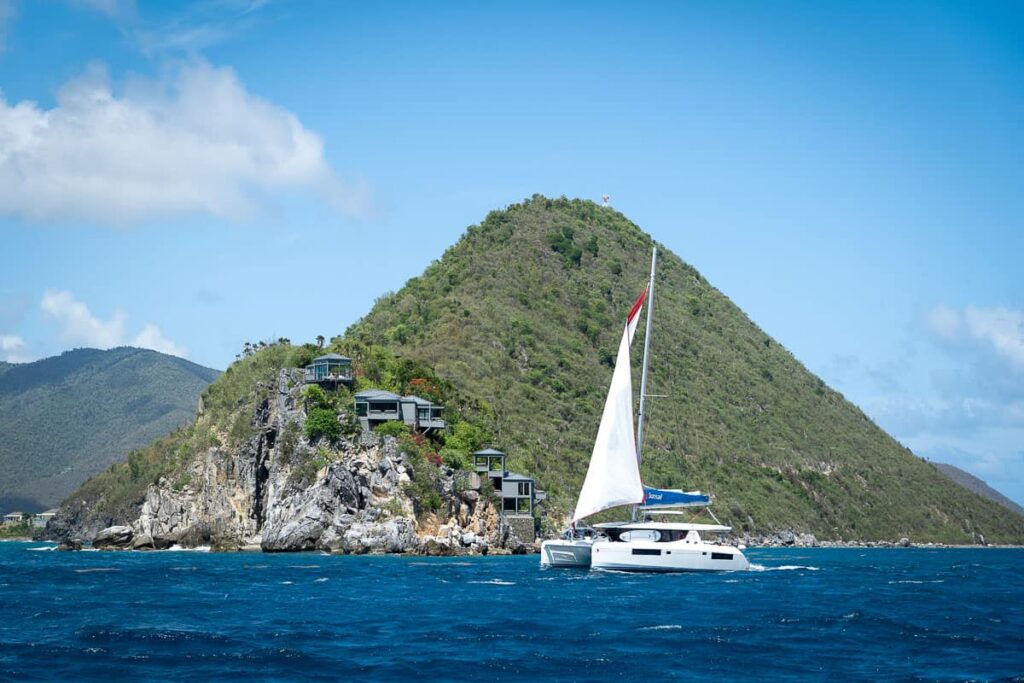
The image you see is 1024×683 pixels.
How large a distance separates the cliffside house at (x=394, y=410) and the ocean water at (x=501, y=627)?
39.1 metres

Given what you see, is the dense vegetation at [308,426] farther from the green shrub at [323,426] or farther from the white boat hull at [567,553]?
the white boat hull at [567,553]

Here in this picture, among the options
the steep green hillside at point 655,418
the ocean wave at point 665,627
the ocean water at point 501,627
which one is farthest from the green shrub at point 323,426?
the ocean wave at point 665,627

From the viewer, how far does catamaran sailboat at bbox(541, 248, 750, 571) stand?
68312 millimetres

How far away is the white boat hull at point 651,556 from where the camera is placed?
68.1m

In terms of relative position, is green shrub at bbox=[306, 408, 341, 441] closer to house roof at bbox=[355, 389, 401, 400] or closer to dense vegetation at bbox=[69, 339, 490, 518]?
dense vegetation at bbox=[69, 339, 490, 518]

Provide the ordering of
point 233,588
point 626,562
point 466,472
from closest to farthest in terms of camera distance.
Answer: point 233,588 → point 626,562 → point 466,472

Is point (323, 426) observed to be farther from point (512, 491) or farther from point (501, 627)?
point (501, 627)

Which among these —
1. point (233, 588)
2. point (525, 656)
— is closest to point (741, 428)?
point (233, 588)

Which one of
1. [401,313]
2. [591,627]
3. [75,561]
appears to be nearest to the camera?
[591,627]

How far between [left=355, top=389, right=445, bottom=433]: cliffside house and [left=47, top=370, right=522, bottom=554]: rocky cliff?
2.60 m

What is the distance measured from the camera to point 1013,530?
197 metres

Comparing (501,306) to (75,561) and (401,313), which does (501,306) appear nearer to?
(401,313)

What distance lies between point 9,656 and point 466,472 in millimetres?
76985

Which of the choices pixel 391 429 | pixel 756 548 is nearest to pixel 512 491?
pixel 391 429
